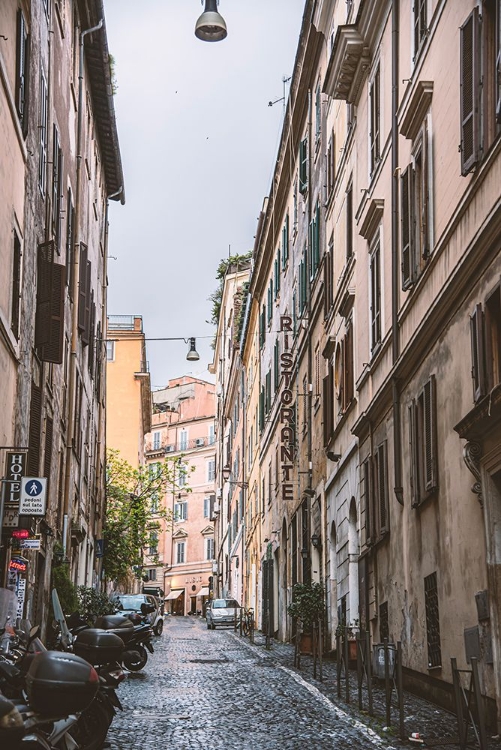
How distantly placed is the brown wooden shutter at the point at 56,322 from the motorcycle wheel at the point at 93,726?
12.2 metres

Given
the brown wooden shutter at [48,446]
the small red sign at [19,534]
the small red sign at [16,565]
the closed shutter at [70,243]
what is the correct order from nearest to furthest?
the small red sign at [19,534]
the small red sign at [16,565]
the brown wooden shutter at [48,446]
the closed shutter at [70,243]

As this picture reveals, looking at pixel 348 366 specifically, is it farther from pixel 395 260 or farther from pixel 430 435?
pixel 430 435

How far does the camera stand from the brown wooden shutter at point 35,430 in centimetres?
2100

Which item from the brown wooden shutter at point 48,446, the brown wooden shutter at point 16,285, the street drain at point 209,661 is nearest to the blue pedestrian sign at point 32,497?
the brown wooden shutter at point 16,285

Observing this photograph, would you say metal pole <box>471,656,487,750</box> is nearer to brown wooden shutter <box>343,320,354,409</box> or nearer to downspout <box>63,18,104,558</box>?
brown wooden shutter <box>343,320,354,409</box>

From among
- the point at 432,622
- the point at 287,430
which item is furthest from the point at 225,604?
the point at 432,622

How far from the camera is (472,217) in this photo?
1295cm

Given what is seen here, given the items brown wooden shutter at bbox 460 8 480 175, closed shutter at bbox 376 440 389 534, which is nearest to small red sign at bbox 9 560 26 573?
closed shutter at bbox 376 440 389 534

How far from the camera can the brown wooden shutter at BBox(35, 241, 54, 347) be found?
20969 millimetres

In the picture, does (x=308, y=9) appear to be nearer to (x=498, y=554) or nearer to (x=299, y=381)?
(x=299, y=381)

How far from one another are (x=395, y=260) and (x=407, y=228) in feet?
2.62

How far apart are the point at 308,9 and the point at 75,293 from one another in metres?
9.29

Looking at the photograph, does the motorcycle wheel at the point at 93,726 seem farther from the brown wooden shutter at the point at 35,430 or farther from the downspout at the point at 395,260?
the brown wooden shutter at the point at 35,430

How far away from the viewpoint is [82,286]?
98.5ft
